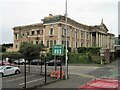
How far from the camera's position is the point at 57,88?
18047mm

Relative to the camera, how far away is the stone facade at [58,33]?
2660 inches

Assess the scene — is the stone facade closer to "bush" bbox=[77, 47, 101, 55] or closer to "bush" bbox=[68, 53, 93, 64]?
"bush" bbox=[77, 47, 101, 55]

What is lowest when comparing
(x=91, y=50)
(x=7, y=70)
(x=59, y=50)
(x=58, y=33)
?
(x=7, y=70)

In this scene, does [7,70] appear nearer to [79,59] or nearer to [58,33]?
[79,59]

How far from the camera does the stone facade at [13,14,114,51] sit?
67.6 m

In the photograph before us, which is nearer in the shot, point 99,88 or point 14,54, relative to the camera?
point 99,88

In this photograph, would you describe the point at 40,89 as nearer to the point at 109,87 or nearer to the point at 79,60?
the point at 109,87

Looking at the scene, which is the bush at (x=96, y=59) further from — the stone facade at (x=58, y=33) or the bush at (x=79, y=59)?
the stone facade at (x=58, y=33)

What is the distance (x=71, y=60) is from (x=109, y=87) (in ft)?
170

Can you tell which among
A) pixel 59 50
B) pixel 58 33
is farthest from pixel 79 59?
pixel 59 50

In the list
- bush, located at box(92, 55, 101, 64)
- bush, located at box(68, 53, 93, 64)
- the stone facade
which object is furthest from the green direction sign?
the stone facade

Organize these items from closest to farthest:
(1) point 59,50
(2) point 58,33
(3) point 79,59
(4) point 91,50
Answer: (1) point 59,50, (3) point 79,59, (2) point 58,33, (4) point 91,50

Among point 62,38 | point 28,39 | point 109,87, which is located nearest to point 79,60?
point 62,38

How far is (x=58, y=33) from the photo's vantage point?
6688cm
